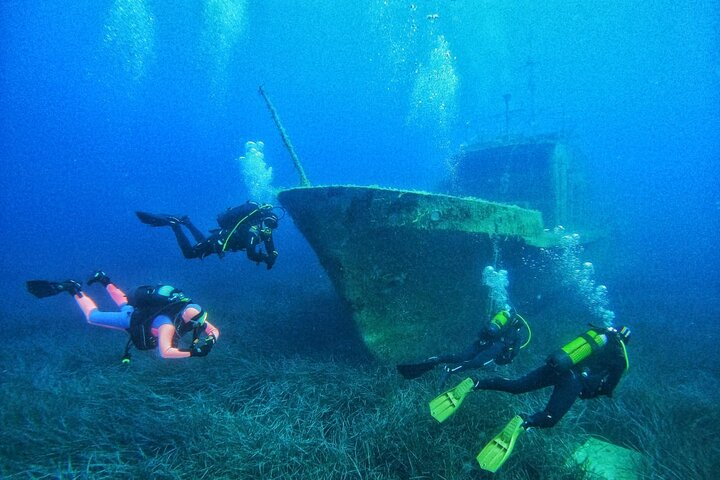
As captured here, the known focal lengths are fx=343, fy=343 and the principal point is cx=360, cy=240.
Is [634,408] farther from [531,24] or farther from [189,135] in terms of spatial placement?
[189,135]

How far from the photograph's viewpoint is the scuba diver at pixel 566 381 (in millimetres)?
2961

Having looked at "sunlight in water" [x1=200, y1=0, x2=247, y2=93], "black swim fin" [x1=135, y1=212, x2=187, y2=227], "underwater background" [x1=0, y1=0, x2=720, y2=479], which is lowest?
"underwater background" [x1=0, y1=0, x2=720, y2=479]

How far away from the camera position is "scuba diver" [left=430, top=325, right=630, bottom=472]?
296 centimetres

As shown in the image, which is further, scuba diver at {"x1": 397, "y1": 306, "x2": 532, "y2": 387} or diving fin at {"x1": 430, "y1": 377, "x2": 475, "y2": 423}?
scuba diver at {"x1": 397, "y1": 306, "x2": 532, "y2": 387}

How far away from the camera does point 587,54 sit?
98.7 m

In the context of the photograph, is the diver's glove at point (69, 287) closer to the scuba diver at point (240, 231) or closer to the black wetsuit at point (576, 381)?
the scuba diver at point (240, 231)

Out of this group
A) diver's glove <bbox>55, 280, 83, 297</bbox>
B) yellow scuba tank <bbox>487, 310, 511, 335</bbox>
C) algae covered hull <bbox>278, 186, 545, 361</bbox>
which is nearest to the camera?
yellow scuba tank <bbox>487, 310, 511, 335</bbox>

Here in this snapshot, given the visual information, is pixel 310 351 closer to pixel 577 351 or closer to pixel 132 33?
pixel 577 351

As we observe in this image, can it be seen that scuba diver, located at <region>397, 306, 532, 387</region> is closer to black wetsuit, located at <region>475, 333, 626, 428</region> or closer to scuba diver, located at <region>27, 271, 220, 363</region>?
black wetsuit, located at <region>475, 333, 626, 428</region>

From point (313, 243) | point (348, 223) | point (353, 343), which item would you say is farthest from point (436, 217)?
point (353, 343)

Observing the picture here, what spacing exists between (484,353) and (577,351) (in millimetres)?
1159

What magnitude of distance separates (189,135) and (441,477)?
157 meters

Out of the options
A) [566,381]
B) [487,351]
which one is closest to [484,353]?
[487,351]

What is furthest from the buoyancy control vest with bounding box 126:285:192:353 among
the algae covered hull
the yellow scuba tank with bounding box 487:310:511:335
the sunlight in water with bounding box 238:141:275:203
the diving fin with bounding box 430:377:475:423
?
the sunlight in water with bounding box 238:141:275:203
